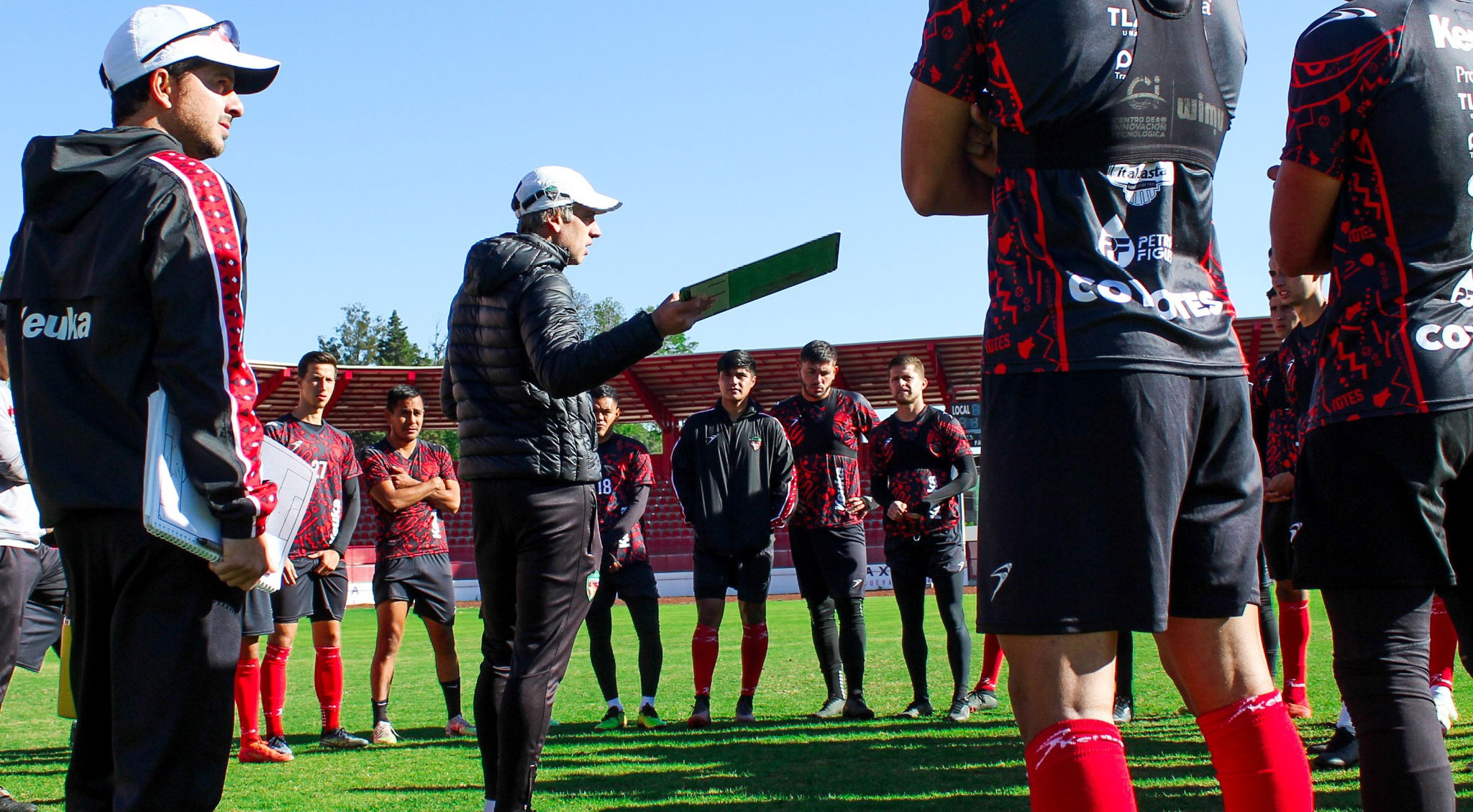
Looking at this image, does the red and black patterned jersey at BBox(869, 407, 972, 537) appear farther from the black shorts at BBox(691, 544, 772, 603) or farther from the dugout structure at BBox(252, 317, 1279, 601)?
the dugout structure at BBox(252, 317, 1279, 601)

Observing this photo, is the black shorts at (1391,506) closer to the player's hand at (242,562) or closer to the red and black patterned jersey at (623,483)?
the player's hand at (242,562)

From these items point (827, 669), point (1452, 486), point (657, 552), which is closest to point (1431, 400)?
point (1452, 486)

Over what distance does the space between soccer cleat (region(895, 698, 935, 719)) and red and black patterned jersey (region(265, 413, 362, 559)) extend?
388 cm

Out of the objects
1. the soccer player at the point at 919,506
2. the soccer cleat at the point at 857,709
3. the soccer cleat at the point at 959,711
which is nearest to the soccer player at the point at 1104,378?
the soccer cleat at the point at 959,711

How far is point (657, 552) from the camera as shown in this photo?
37.1 m

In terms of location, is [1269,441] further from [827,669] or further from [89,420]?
[89,420]

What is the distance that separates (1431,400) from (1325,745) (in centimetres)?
344

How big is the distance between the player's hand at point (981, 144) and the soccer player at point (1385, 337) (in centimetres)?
85

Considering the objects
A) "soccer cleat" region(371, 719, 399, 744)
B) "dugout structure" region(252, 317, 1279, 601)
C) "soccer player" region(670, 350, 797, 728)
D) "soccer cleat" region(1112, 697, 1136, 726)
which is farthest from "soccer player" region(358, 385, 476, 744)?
"dugout structure" region(252, 317, 1279, 601)

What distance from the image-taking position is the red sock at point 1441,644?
5.11 metres

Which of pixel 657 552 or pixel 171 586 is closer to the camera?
pixel 171 586

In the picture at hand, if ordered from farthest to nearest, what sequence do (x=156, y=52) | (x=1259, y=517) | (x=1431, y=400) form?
1. (x=156, y=52)
2. (x=1431, y=400)
3. (x=1259, y=517)

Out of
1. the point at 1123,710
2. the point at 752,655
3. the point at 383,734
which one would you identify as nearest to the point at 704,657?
the point at 752,655

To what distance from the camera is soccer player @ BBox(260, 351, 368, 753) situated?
7.21 meters
